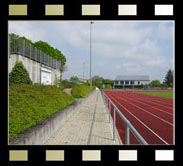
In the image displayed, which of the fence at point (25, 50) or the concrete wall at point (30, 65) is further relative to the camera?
the fence at point (25, 50)

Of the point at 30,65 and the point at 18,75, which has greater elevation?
the point at 30,65

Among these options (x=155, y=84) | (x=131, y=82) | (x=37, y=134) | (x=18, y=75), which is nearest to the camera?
(x=37, y=134)

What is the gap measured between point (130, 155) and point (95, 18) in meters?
2.00

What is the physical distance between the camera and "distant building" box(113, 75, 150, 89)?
Answer: 82750 mm

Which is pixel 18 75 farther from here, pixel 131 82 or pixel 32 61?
pixel 131 82

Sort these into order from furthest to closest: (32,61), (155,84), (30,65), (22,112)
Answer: (155,84)
(32,61)
(30,65)
(22,112)

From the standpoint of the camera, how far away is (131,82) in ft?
275

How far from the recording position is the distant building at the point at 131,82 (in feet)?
271

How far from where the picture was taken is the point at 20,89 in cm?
464

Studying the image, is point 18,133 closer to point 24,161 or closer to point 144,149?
point 24,161

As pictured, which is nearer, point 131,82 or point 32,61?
point 32,61

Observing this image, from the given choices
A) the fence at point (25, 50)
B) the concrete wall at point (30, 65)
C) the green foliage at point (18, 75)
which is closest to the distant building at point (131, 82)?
the concrete wall at point (30, 65)

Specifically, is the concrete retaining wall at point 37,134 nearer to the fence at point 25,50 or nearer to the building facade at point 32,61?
the building facade at point 32,61

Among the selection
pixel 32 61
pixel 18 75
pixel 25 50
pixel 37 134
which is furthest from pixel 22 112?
pixel 32 61
